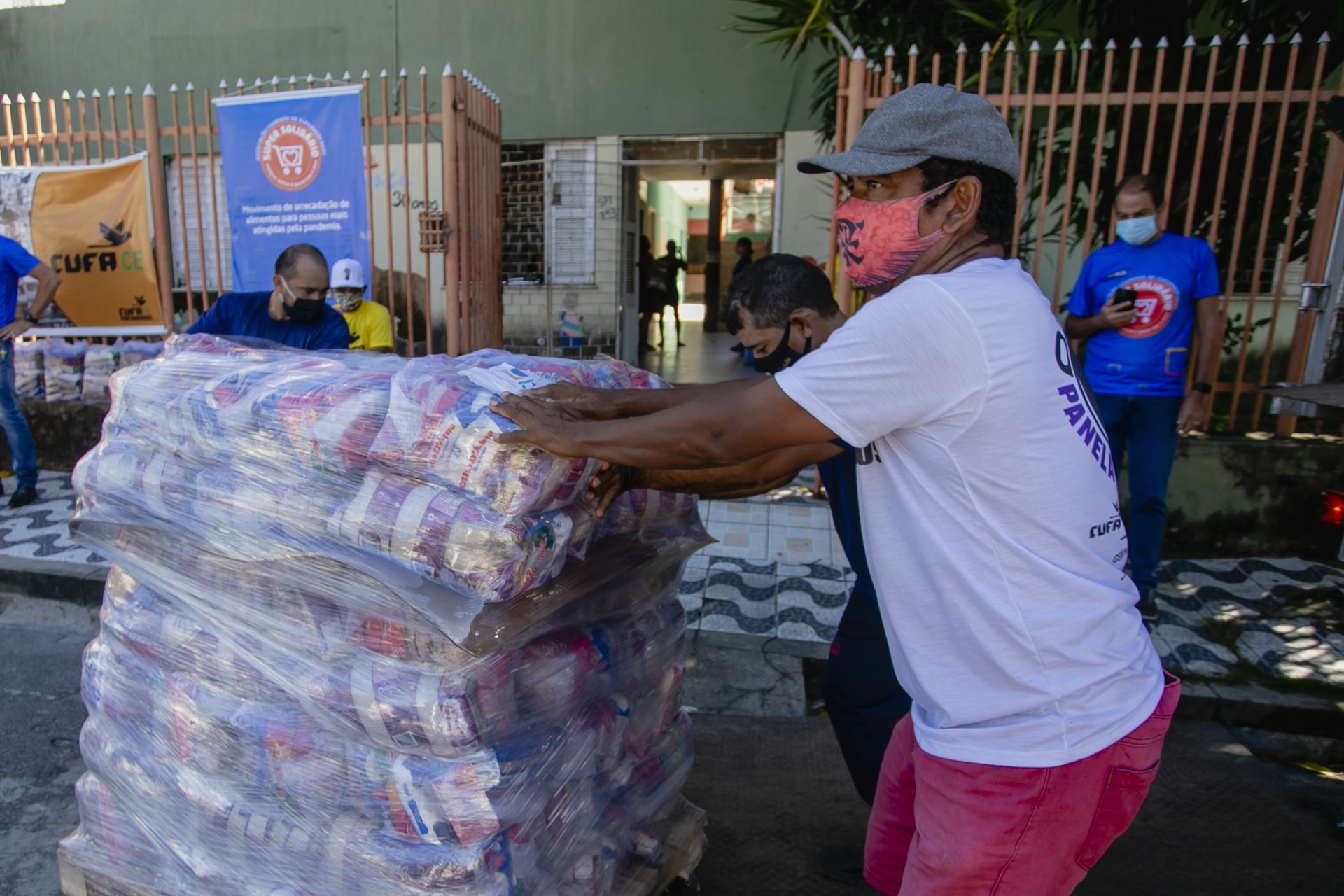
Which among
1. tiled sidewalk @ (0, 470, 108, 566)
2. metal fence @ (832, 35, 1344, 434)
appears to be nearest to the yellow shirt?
tiled sidewalk @ (0, 470, 108, 566)

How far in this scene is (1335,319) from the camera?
462 centimetres

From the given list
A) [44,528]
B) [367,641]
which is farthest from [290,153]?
[367,641]

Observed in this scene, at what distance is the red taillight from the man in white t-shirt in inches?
110

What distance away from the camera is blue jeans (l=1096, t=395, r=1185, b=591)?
12.6ft

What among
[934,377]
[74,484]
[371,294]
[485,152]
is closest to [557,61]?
[485,152]

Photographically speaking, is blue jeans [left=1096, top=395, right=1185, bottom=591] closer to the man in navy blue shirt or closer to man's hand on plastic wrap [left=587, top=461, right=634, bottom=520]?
the man in navy blue shirt

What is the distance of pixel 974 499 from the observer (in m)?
1.25

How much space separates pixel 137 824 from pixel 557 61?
28.9 ft

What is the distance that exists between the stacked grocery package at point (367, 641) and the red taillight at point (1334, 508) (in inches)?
116

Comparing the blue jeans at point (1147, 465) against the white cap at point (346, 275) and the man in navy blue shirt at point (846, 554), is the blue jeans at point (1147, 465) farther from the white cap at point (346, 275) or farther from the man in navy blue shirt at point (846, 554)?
the white cap at point (346, 275)

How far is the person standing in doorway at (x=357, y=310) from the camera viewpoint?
4793mm

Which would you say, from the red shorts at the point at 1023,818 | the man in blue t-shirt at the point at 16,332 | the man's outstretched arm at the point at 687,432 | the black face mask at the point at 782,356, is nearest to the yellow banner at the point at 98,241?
the man in blue t-shirt at the point at 16,332

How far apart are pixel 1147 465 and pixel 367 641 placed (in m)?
3.54

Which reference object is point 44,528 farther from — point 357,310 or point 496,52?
point 496,52
